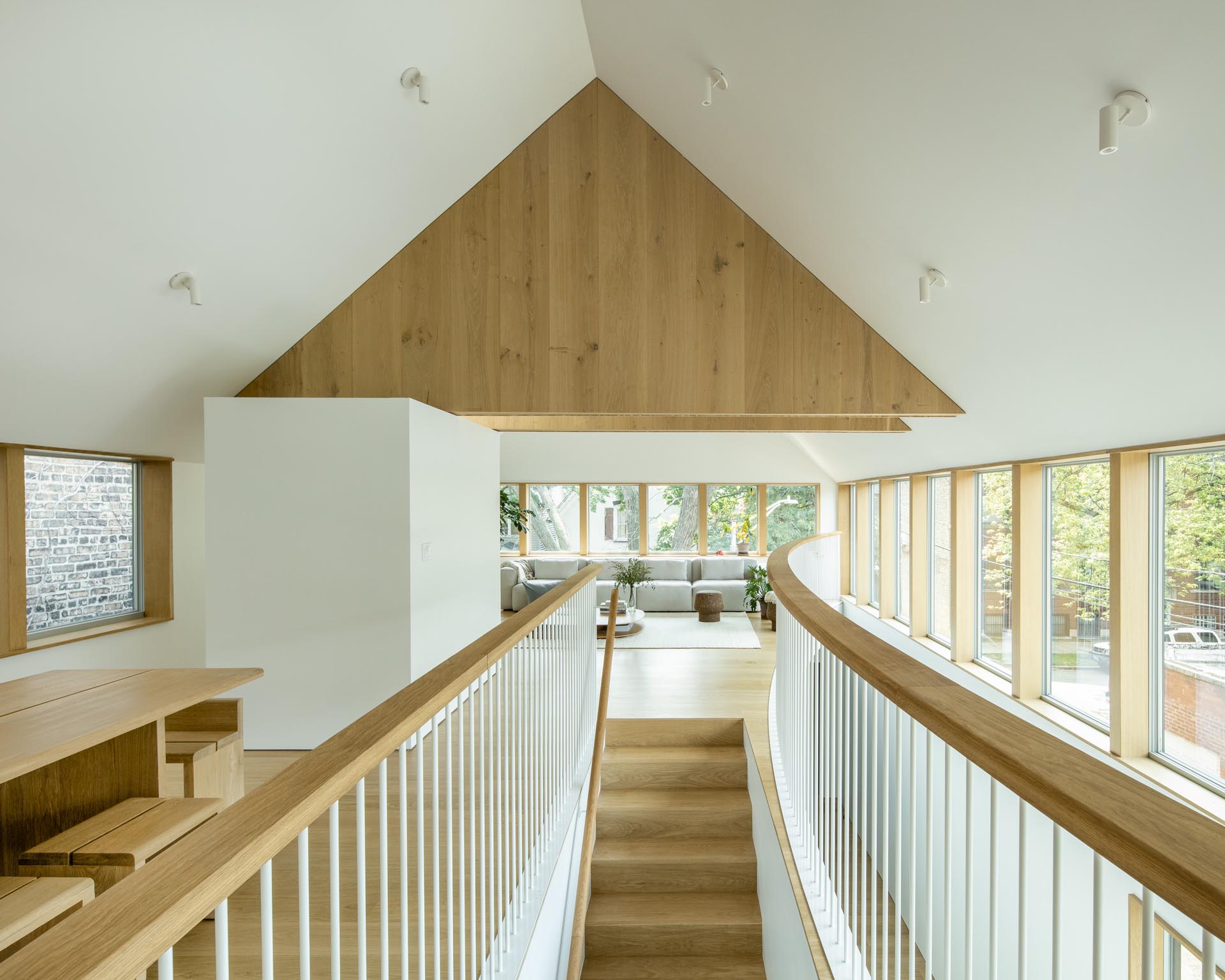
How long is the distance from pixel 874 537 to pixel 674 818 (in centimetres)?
556

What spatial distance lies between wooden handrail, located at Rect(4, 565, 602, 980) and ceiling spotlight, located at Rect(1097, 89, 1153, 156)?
2.13 meters

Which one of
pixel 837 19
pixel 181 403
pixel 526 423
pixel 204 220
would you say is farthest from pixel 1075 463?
pixel 181 403

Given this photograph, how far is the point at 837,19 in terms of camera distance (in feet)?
7.69

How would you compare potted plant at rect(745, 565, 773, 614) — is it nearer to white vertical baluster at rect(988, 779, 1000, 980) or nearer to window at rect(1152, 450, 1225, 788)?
window at rect(1152, 450, 1225, 788)

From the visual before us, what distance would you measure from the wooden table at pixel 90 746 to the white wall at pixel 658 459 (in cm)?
761

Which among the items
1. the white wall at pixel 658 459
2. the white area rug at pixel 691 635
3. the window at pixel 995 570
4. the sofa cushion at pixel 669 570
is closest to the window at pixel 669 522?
the white wall at pixel 658 459

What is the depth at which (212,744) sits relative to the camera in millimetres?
2381

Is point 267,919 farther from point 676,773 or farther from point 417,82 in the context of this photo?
point 676,773

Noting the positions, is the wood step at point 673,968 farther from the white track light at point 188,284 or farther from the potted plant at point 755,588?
the potted plant at point 755,588

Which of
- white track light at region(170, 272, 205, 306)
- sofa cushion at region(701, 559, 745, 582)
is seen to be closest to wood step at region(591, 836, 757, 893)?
white track light at region(170, 272, 205, 306)

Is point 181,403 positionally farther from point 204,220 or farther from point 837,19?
point 837,19

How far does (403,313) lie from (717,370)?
184 cm

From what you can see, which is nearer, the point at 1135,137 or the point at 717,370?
the point at 1135,137

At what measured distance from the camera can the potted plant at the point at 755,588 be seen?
8430 mm
